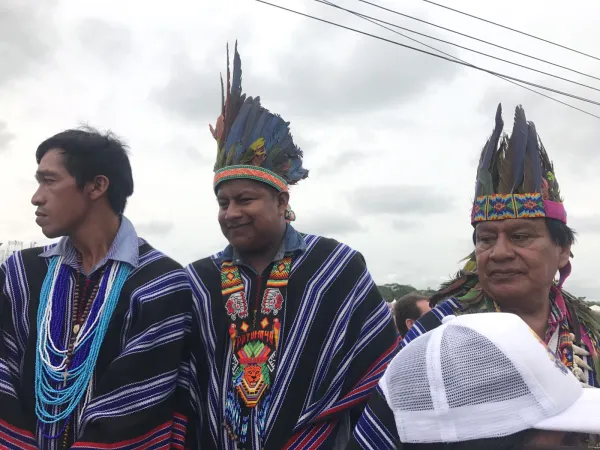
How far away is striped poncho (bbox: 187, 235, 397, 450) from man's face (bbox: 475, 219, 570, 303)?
718mm

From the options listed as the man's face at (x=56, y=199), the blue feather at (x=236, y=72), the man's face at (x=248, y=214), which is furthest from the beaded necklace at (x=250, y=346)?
the blue feather at (x=236, y=72)

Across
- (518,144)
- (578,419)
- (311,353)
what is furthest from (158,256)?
(578,419)

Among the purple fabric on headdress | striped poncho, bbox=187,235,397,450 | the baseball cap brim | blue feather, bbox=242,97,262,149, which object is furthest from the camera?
blue feather, bbox=242,97,262,149

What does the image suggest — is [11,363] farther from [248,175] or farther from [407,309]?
[407,309]

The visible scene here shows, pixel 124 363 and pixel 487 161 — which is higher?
pixel 487 161

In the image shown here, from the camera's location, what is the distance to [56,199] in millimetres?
2637

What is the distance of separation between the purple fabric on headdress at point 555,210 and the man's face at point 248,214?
3.92ft

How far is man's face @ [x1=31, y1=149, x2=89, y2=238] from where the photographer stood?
103 inches

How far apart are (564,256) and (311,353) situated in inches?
43.1

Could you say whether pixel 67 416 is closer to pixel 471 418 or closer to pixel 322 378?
pixel 322 378

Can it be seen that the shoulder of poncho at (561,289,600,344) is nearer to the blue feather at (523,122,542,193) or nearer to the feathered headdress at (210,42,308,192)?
the blue feather at (523,122,542,193)

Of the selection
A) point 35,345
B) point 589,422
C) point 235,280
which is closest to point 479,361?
point 589,422

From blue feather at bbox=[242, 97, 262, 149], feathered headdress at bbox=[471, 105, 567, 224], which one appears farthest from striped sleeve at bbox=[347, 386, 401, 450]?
blue feather at bbox=[242, 97, 262, 149]

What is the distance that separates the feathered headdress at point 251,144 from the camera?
288cm
